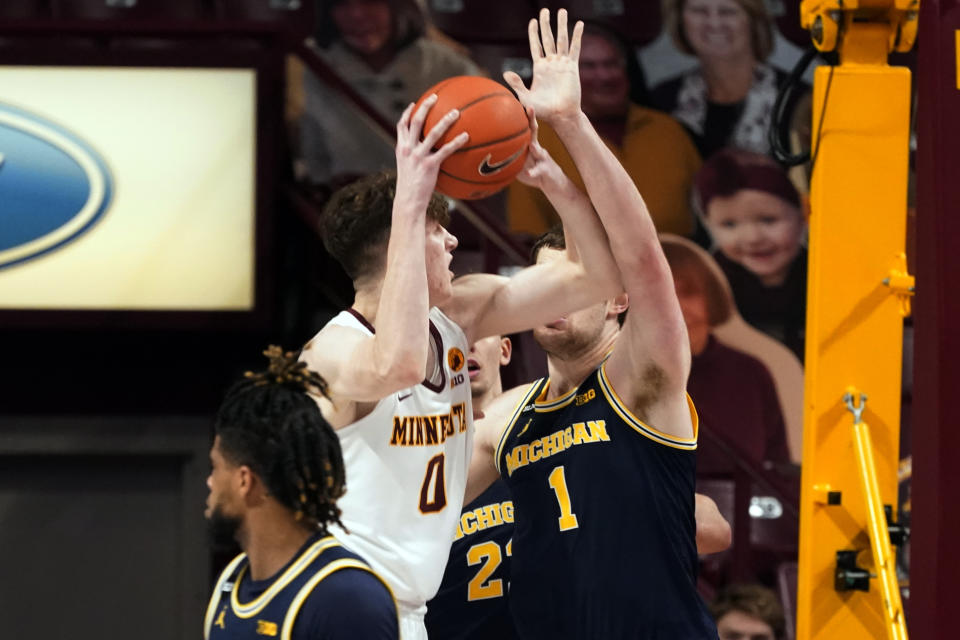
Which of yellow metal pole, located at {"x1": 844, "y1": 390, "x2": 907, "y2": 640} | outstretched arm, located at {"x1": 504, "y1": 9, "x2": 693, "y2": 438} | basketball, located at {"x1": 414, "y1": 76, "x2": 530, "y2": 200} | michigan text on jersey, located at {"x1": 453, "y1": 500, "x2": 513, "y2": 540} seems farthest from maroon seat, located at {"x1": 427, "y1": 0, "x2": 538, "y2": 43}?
basketball, located at {"x1": 414, "y1": 76, "x2": 530, "y2": 200}

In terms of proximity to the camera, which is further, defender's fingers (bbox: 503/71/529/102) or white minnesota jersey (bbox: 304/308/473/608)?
defender's fingers (bbox: 503/71/529/102)

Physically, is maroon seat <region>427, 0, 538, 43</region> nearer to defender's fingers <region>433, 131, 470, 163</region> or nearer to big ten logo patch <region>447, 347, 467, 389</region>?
big ten logo patch <region>447, 347, 467, 389</region>

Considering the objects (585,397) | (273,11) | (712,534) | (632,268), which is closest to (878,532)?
(712,534)

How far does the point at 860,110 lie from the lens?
4156 mm

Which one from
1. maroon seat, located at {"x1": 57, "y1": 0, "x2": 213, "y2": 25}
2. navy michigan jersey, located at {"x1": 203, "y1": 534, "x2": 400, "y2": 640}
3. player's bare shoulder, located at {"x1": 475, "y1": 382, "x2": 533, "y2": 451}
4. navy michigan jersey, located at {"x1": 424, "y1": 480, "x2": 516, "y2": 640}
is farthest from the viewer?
maroon seat, located at {"x1": 57, "y1": 0, "x2": 213, "y2": 25}

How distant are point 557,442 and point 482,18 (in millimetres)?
4711

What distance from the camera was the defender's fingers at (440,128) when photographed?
10.1 feet

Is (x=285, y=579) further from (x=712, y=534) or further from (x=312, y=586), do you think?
(x=712, y=534)

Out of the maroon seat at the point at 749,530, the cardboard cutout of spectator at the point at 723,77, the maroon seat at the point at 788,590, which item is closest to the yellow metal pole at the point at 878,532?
the maroon seat at the point at 749,530

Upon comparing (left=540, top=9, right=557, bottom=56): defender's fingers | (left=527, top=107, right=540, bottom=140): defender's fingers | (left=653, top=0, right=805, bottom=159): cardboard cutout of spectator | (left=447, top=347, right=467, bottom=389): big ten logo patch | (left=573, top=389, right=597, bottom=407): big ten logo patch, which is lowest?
(left=573, top=389, right=597, bottom=407): big ten logo patch

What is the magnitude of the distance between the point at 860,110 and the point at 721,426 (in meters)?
3.17

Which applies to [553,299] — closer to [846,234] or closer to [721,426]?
[846,234]

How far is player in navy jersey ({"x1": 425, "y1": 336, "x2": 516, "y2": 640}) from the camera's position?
4.27 meters

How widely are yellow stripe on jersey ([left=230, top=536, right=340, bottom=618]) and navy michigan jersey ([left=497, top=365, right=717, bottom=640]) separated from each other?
3.57ft
